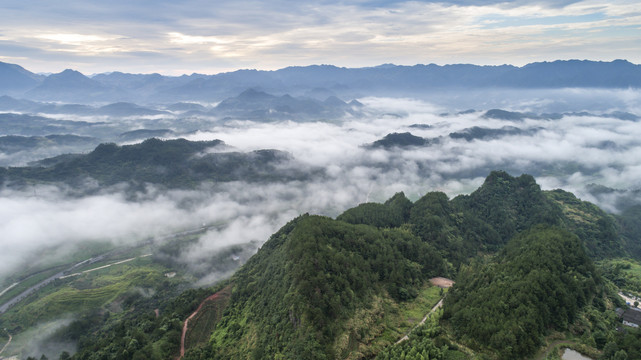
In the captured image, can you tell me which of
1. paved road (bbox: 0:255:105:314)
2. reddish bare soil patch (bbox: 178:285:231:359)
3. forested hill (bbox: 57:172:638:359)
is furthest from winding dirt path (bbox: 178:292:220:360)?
paved road (bbox: 0:255:105:314)

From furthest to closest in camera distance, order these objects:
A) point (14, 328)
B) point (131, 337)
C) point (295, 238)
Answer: point (14, 328) < point (295, 238) < point (131, 337)

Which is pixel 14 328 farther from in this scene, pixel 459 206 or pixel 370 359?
pixel 459 206

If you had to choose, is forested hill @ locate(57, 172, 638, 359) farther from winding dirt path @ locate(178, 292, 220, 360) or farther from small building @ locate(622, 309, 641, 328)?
small building @ locate(622, 309, 641, 328)

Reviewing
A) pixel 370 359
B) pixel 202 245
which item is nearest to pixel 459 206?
pixel 370 359

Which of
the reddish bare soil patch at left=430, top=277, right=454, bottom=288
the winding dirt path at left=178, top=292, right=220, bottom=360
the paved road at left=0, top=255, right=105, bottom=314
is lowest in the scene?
the paved road at left=0, top=255, right=105, bottom=314

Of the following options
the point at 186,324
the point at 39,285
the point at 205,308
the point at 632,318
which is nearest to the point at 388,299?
the point at 632,318
